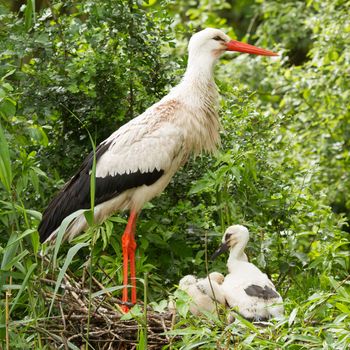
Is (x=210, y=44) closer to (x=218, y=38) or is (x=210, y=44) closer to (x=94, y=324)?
(x=218, y=38)

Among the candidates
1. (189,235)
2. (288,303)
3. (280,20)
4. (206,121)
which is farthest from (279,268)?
(280,20)

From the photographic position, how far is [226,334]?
529 centimetres

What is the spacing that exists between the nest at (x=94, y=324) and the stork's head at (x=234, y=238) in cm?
86

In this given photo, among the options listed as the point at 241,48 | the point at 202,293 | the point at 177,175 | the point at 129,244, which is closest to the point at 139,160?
the point at 129,244

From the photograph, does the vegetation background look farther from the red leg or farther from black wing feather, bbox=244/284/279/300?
black wing feather, bbox=244/284/279/300

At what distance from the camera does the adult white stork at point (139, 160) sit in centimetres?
712

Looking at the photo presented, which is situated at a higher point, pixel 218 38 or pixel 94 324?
pixel 218 38

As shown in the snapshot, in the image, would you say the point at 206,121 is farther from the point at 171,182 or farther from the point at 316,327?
the point at 316,327

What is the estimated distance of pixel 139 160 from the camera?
7180 millimetres

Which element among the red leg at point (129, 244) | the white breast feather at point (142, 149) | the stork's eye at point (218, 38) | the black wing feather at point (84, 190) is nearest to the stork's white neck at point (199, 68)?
the stork's eye at point (218, 38)

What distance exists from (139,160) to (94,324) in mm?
1489

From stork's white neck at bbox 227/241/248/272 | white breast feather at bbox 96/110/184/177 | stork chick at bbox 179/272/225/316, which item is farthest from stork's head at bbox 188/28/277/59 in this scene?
stork chick at bbox 179/272/225/316

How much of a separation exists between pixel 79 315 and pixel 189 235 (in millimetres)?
1834

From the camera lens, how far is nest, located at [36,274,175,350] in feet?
18.9
